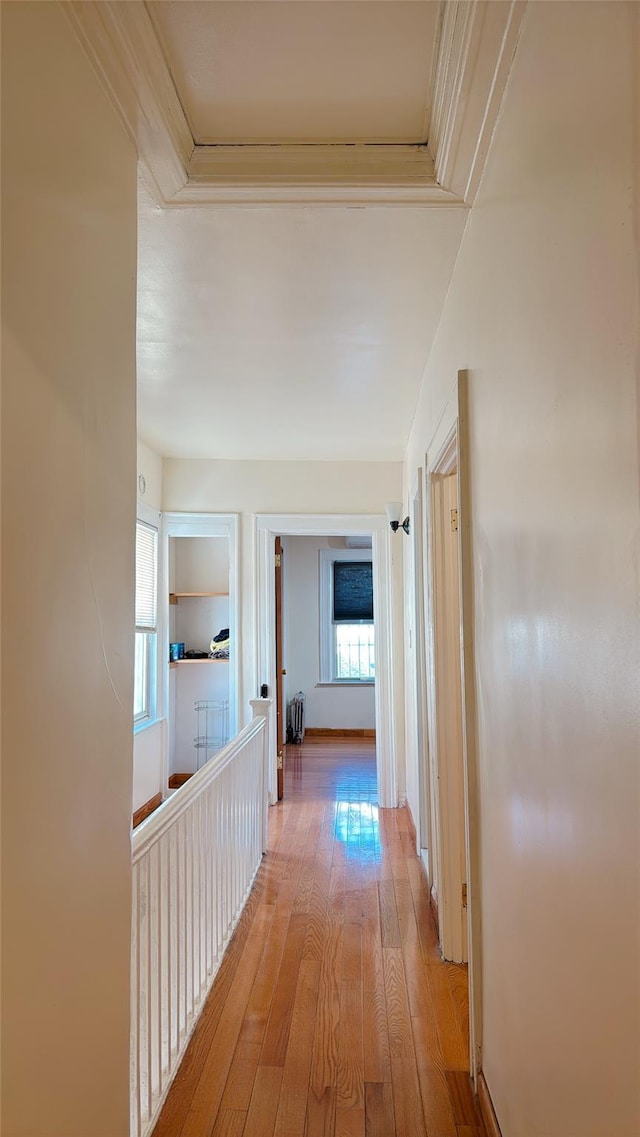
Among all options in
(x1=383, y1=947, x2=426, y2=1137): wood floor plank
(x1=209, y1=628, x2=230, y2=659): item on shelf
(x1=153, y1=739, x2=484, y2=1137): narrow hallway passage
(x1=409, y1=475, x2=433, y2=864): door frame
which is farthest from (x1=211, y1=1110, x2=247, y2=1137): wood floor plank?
(x1=209, y1=628, x2=230, y2=659): item on shelf

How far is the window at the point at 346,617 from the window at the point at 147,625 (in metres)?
3.11

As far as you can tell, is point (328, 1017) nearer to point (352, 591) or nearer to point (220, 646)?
point (220, 646)

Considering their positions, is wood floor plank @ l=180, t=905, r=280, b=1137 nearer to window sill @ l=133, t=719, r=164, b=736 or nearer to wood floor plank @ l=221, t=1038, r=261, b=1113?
wood floor plank @ l=221, t=1038, r=261, b=1113

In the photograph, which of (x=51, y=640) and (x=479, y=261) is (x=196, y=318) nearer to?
(x=479, y=261)

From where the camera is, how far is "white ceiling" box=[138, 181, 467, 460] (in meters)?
2.04

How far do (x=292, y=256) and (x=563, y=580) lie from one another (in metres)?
1.61

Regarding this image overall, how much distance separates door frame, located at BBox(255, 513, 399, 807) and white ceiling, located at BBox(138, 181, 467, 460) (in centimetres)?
83

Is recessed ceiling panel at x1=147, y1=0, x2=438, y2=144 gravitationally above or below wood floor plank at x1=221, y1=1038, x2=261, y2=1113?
above

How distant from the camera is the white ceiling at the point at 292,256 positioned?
1.39m

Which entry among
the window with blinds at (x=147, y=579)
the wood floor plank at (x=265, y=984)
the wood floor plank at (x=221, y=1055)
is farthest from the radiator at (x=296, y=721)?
the wood floor plank at (x=221, y=1055)

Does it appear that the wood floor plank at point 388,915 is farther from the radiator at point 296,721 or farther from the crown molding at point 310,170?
the radiator at point 296,721

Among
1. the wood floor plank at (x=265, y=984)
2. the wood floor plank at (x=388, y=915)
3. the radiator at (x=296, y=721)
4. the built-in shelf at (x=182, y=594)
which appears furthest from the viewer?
the radiator at (x=296, y=721)

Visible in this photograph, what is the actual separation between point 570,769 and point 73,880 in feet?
2.84

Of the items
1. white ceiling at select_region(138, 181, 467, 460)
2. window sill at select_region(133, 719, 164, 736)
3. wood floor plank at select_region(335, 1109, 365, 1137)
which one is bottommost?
wood floor plank at select_region(335, 1109, 365, 1137)
